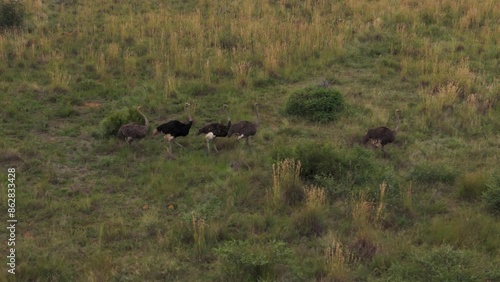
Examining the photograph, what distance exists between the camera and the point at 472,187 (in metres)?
7.94

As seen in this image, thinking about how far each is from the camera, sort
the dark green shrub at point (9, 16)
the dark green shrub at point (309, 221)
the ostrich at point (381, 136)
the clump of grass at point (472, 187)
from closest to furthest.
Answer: the dark green shrub at point (309, 221) < the clump of grass at point (472, 187) < the ostrich at point (381, 136) < the dark green shrub at point (9, 16)

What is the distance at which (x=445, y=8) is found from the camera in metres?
17.5

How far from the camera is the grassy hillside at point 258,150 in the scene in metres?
6.54

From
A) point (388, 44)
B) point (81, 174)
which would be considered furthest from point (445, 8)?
point (81, 174)

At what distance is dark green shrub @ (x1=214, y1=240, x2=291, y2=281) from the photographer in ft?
20.0

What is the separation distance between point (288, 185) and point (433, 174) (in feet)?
7.74

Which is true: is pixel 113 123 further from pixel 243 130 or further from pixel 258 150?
pixel 258 150

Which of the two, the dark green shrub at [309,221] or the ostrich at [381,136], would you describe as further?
the ostrich at [381,136]

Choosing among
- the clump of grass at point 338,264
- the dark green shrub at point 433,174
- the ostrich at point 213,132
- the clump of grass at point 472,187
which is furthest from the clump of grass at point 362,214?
the ostrich at point 213,132

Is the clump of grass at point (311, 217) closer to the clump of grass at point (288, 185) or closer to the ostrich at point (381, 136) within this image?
the clump of grass at point (288, 185)

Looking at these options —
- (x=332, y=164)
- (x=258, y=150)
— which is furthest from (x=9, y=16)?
(x=332, y=164)

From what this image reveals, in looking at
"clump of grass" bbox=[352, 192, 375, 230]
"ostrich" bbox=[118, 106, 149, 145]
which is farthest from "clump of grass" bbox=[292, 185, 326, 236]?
"ostrich" bbox=[118, 106, 149, 145]

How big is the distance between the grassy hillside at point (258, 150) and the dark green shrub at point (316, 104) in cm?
6

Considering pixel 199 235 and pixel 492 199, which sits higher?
pixel 492 199
